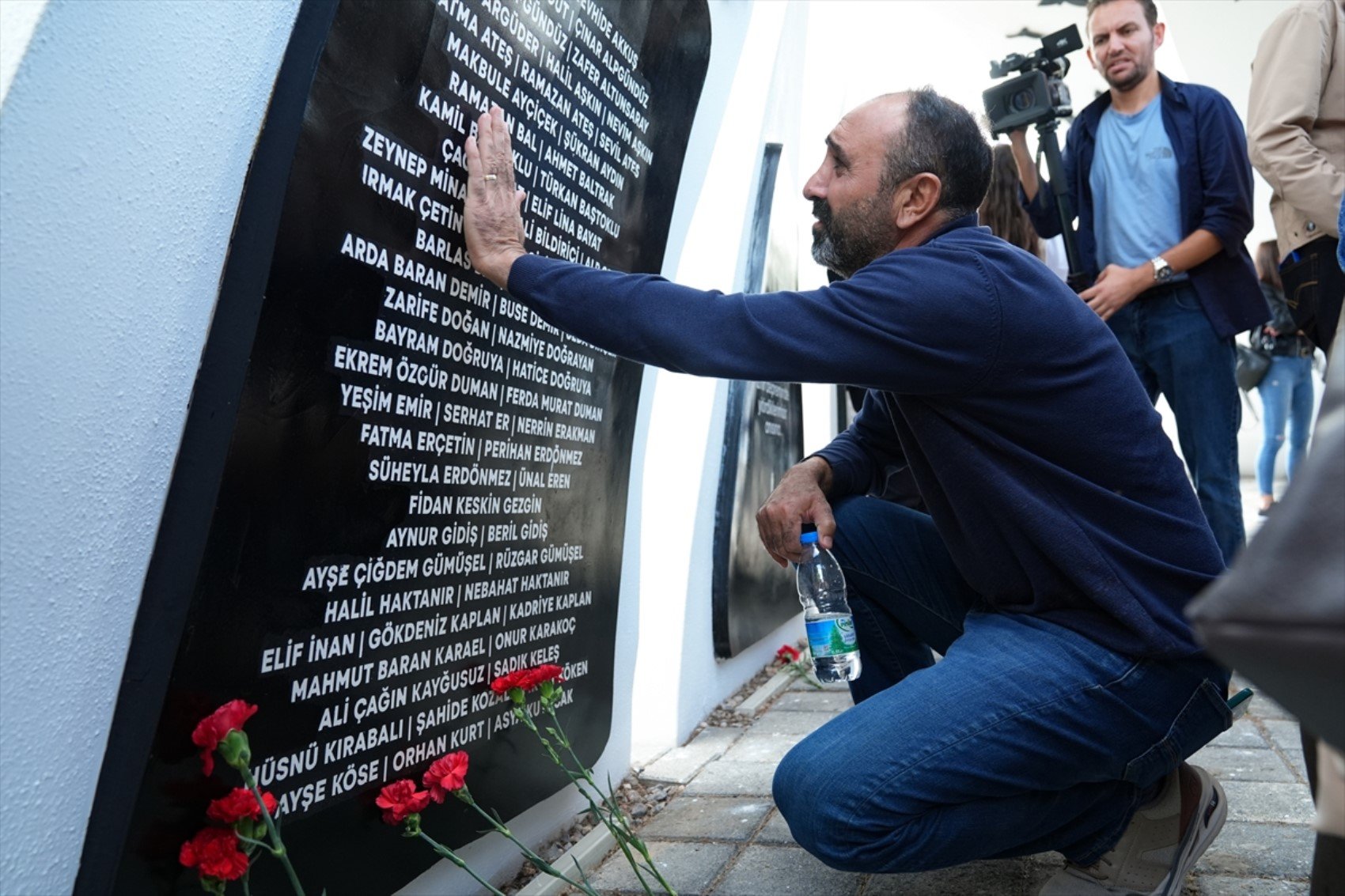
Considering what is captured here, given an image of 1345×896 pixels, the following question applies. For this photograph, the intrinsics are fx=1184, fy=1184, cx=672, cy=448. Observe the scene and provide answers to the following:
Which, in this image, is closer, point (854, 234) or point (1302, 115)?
point (854, 234)

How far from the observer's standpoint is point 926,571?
2.43 m

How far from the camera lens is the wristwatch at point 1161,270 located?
129 inches

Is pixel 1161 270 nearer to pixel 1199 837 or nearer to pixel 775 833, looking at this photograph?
pixel 1199 837

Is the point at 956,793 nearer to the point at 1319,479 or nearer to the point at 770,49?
the point at 1319,479

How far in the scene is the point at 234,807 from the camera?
1.28 meters

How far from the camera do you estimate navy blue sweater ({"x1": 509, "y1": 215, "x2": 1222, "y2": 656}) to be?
1827mm

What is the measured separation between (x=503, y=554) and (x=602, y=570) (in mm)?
482

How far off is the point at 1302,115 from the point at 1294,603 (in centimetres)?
293

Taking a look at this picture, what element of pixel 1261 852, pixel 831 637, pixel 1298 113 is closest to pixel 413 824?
pixel 831 637

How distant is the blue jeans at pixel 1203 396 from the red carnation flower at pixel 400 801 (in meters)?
2.44

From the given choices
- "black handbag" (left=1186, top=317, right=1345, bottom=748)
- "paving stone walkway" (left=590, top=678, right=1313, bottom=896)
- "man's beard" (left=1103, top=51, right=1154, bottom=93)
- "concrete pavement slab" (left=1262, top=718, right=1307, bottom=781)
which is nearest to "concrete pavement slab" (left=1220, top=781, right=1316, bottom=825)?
"paving stone walkway" (left=590, top=678, right=1313, bottom=896)

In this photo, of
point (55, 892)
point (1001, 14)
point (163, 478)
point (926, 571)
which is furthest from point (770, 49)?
point (1001, 14)

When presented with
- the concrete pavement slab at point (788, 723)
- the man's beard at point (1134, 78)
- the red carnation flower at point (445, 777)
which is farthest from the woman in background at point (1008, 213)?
the red carnation flower at point (445, 777)

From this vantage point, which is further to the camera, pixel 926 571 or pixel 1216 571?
pixel 926 571
